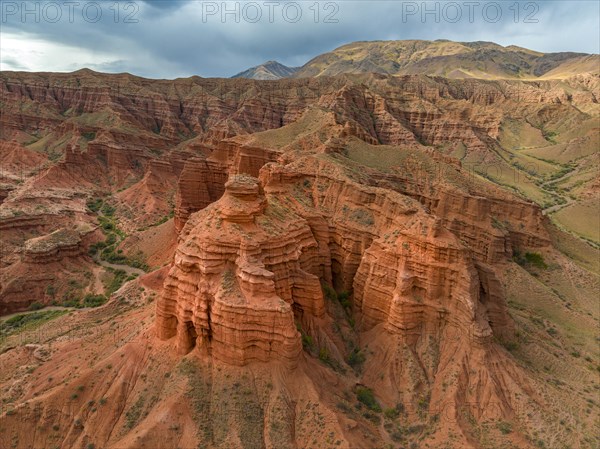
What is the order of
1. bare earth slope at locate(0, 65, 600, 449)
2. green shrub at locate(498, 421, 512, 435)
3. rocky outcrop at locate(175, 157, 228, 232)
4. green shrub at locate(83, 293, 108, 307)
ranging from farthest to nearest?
1. rocky outcrop at locate(175, 157, 228, 232)
2. green shrub at locate(83, 293, 108, 307)
3. bare earth slope at locate(0, 65, 600, 449)
4. green shrub at locate(498, 421, 512, 435)

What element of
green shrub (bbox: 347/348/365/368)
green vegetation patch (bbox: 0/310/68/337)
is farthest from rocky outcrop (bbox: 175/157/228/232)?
green shrub (bbox: 347/348/365/368)

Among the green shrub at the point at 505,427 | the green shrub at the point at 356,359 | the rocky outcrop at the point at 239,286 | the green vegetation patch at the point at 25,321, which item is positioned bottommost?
the green vegetation patch at the point at 25,321

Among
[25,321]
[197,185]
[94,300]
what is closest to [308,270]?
[94,300]

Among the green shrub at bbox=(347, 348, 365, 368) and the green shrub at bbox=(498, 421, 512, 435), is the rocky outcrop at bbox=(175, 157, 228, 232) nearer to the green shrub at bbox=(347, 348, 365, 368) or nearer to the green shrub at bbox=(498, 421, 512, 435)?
the green shrub at bbox=(347, 348, 365, 368)

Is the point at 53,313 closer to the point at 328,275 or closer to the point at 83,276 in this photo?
the point at 83,276

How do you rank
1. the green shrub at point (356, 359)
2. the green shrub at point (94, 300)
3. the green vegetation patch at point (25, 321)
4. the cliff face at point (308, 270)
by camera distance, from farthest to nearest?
the green shrub at point (94, 300) < the green vegetation patch at point (25, 321) < the green shrub at point (356, 359) < the cliff face at point (308, 270)

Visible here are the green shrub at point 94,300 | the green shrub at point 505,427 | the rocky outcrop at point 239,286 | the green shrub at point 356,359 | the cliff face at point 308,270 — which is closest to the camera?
the green shrub at point 505,427

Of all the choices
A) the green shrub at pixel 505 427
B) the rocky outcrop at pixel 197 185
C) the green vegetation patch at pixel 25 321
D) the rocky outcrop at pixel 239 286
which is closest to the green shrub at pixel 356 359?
the rocky outcrop at pixel 239 286

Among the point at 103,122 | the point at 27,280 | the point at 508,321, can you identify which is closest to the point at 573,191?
the point at 508,321

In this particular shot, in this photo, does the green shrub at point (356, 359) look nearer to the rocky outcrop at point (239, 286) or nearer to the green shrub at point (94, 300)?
the rocky outcrop at point (239, 286)

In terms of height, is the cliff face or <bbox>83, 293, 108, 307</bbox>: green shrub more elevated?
the cliff face

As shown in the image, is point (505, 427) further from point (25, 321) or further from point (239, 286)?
point (25, 321)
